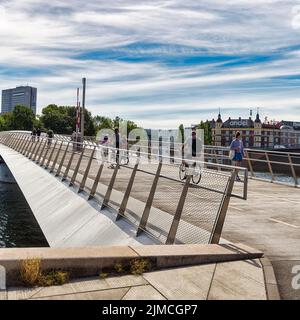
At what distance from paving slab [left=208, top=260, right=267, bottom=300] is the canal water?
764 inches

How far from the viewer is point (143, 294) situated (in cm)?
513

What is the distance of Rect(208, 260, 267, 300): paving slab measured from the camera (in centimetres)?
517

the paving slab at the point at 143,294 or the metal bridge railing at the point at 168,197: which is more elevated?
the metal bridge railing at the point at 168,197

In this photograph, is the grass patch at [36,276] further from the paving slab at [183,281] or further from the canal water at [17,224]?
the canal water at [17,224]

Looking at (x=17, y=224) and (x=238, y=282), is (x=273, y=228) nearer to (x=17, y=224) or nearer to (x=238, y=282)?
(x=238, y=282)

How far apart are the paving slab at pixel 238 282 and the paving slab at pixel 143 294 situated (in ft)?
1.86

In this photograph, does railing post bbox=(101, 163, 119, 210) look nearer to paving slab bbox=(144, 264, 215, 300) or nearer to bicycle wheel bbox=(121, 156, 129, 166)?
bicycle wheel bbox=(121, 156, 129, 166)

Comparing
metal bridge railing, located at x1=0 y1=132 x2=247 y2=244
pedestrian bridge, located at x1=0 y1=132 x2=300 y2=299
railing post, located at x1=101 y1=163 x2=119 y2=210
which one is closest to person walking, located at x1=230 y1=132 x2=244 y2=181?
pedestrian bridge, located at x1=0 y1=132 x2=300 y2=299

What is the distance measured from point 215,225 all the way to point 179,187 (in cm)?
113

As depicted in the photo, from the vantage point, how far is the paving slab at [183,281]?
5.14 m

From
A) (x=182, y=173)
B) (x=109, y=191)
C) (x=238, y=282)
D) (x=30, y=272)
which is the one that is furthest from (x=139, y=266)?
(x=109, y=191)

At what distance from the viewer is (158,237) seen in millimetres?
8008

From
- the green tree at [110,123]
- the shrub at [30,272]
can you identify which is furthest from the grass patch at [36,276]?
the green tree at [110,123]
